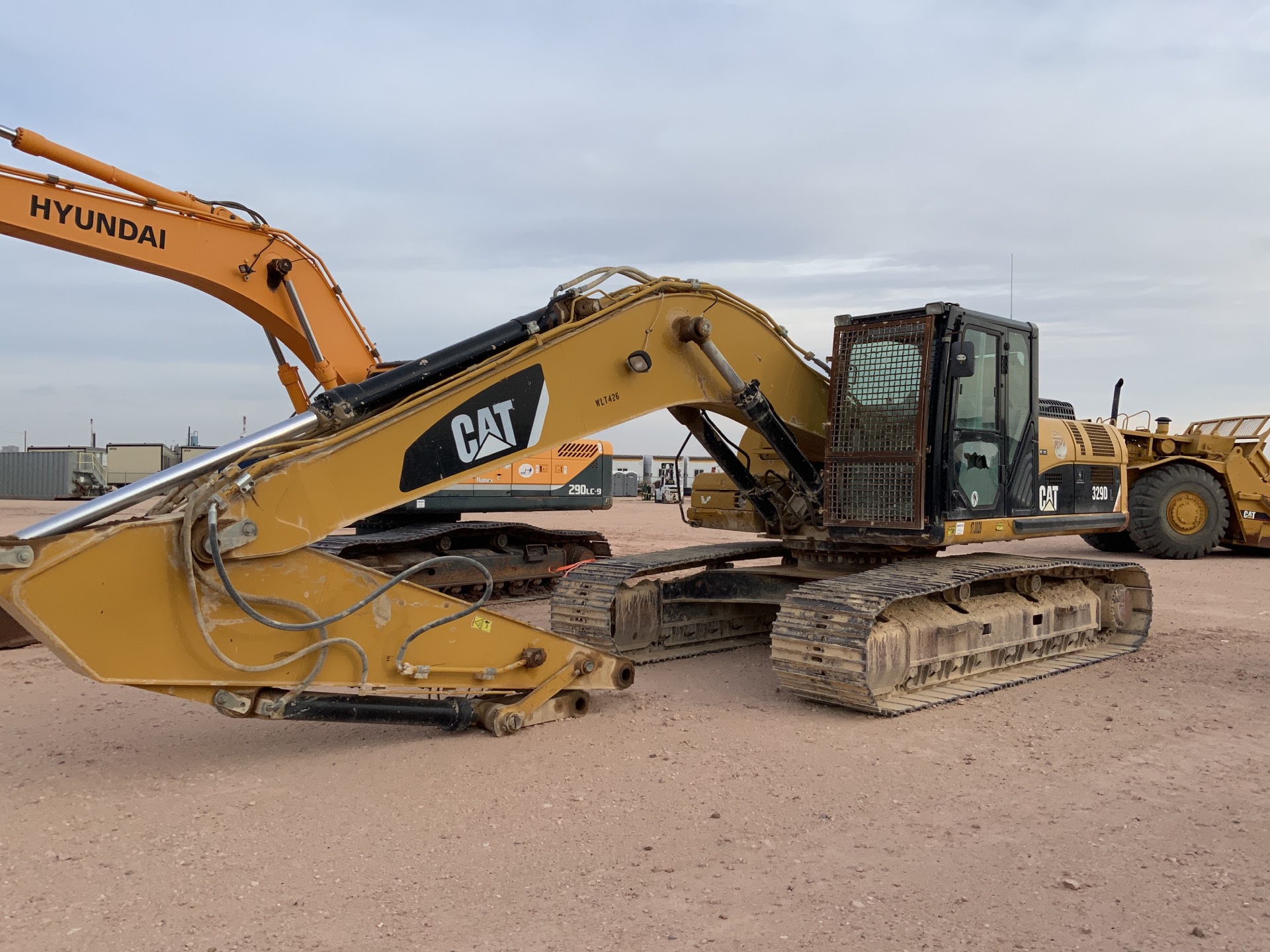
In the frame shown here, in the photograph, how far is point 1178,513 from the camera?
1783 cm

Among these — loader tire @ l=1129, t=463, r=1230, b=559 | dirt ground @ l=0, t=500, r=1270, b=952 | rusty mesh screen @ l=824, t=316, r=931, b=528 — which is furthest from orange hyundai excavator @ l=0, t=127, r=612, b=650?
loader tire @ l=1129, t=463, r=1230, b=559

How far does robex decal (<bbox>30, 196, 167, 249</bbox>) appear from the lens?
8172 millimetres

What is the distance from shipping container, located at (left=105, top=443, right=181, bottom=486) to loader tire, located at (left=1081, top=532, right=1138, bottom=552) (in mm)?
35390

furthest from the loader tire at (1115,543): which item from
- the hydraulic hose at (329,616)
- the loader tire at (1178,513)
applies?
the hydraulic hose at (329,616)

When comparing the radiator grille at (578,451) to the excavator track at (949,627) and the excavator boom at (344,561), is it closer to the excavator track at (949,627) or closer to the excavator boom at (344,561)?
the excavator track at (949,627)

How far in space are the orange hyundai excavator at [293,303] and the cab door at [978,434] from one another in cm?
303

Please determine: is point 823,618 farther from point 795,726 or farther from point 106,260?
point 106,260

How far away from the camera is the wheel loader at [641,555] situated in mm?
4660

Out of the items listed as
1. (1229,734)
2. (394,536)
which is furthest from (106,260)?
(1229,734)

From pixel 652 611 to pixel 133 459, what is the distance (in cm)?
4023

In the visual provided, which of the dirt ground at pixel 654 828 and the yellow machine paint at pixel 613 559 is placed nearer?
the dirt ground at pixel 654 828

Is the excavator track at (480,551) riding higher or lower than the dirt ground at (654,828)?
higher

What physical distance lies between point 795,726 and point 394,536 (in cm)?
644

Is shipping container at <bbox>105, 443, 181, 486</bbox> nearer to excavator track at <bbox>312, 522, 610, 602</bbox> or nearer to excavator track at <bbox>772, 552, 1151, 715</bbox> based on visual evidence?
excavator track at <bbox>312, 522, 610, 602</bbox>
